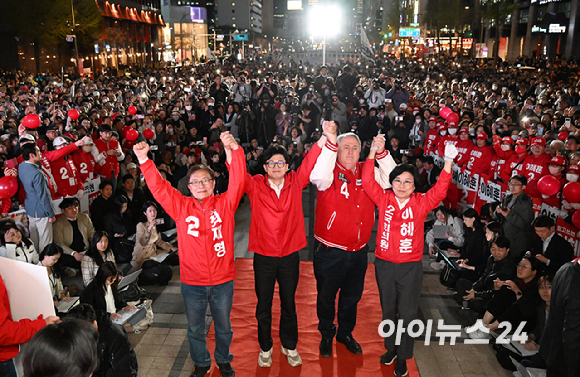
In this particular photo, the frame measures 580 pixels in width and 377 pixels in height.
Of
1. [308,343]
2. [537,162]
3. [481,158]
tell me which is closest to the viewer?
[308,343]

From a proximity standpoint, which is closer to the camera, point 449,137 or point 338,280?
point 338,280

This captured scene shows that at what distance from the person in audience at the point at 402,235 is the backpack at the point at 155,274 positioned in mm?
3468

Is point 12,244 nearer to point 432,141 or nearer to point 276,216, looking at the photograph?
point 276,216

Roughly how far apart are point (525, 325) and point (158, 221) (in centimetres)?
524

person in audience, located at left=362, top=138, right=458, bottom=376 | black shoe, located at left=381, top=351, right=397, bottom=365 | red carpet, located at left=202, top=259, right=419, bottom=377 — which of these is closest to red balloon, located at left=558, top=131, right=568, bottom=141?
red carpet, located at left=202, top=259, right=419, bottom=377

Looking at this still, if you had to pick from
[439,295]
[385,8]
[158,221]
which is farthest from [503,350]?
[385,8]

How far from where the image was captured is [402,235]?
421 centimetres

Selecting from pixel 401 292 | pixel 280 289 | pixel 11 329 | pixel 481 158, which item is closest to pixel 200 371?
pixel 280 289

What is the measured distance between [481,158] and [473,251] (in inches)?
112

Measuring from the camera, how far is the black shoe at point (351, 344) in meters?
4.67

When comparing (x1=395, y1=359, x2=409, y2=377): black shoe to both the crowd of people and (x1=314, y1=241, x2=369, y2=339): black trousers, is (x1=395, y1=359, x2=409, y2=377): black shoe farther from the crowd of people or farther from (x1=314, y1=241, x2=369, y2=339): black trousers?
(x1=314, y1=241, x2=369, y2=339): black trousers

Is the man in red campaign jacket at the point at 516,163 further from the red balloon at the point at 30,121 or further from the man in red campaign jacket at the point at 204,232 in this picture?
the red balloon at the point at 30,121

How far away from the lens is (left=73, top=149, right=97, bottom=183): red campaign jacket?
8.02 meters

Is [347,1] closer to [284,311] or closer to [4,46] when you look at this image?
[4,46]
